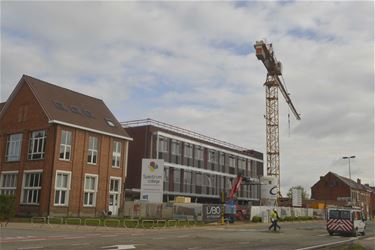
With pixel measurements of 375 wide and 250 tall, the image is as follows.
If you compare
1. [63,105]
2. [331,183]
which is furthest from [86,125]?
[331,183]

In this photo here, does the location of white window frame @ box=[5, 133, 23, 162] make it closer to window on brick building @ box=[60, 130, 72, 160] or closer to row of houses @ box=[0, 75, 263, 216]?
row of houses @ box=[0, 75, 263, 216]

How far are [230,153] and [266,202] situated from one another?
432 inches

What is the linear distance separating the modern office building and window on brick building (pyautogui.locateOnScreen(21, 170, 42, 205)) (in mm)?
13915

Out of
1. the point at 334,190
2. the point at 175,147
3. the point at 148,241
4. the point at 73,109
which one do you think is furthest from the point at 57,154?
the point at 334,190

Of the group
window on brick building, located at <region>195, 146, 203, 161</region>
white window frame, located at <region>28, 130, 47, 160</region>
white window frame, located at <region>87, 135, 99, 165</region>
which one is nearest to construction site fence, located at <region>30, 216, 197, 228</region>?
white window frame, located at <region>28, 130, 47, 160</region>

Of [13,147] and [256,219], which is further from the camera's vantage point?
[256,219]

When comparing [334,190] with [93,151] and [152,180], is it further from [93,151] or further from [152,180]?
[93,151]

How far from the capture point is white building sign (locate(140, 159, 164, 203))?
41.8 meters

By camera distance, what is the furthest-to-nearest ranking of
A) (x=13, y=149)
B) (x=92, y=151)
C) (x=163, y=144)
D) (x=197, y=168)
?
(x=197, y=168)
(x=163, y=144)
(x=92, y=151)
(x=13, y=149)

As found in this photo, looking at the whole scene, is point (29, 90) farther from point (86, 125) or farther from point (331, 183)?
point (331, 183)

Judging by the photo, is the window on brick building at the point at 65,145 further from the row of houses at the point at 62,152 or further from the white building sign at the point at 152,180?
the white building sign at the point at 152,180

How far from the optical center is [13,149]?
148 feet

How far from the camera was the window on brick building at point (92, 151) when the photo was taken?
147 feet

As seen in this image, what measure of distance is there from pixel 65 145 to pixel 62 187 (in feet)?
12.7
